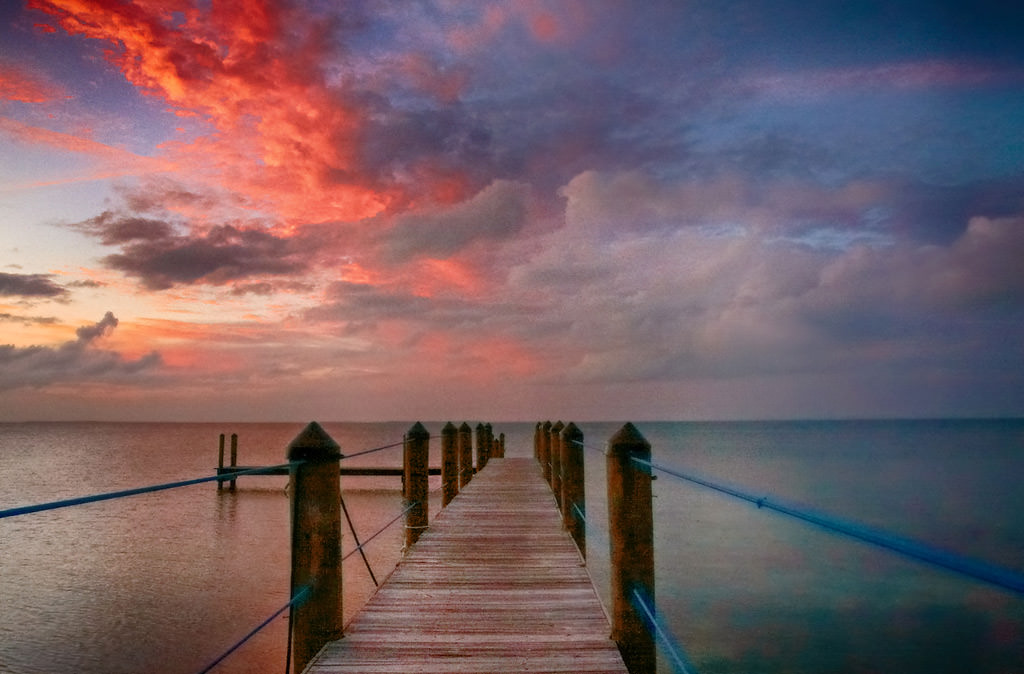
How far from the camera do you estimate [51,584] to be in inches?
631

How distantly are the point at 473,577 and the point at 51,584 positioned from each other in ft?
55.4

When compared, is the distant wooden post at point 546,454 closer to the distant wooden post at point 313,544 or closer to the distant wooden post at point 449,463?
the distant wooden post at point 449,463

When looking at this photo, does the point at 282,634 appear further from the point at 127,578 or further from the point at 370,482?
the point at 370,482

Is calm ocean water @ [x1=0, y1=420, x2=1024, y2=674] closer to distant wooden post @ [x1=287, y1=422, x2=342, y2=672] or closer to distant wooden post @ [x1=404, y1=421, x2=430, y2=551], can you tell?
distant wooden post @ [x1=404, y1=421, x2=430, y2=551]

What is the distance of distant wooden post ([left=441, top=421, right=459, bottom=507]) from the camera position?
420 inches

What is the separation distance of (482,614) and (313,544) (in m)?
1.48

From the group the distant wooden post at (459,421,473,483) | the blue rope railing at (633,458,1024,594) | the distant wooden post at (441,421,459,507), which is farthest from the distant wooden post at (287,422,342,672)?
the distant wooden post at (459,421,473,483)

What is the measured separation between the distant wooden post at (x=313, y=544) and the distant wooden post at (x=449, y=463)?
22.1 feet

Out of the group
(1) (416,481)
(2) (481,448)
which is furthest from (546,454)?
(1) (416,481)

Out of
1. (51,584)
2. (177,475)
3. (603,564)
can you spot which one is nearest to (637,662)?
(603,564)

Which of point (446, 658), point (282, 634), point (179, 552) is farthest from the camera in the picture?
point (179, 552)

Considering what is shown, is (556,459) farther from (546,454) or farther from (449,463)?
(546,454)

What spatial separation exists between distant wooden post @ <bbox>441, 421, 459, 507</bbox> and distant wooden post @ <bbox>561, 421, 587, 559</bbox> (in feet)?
10.4

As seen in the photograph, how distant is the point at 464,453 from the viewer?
42.5 feet
